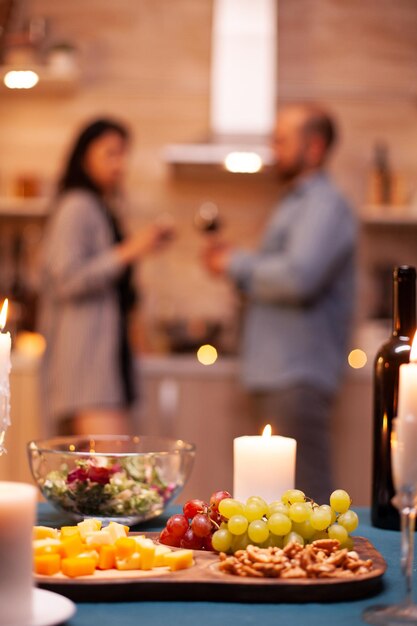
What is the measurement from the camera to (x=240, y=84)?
398 centimetres

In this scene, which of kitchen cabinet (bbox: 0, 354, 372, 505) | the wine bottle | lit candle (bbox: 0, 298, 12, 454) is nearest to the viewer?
lit candle (bbox: 0, 298, 12, 454)

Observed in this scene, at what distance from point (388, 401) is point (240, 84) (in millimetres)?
2807

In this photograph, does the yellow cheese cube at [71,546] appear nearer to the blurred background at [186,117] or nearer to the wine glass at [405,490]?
the wine glass at [405,490]

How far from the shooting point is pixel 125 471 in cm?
124

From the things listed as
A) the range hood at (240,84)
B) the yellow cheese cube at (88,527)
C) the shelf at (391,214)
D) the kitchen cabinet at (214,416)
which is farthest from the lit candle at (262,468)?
the shelf at (391,214)

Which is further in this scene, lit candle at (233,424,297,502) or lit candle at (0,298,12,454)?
lit candle at (233,424,297,502)

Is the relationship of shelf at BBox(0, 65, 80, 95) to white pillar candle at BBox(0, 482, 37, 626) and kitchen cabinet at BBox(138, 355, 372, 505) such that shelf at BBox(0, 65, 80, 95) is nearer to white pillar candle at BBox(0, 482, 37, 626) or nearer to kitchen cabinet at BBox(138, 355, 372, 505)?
kitchen cabinet at BBox(138, 355, 372, 505)

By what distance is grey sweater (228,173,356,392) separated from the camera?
306 centimetres

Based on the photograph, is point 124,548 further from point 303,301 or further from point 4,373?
point 303,301

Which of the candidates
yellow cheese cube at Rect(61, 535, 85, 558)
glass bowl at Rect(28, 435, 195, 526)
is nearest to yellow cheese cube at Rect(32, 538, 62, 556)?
yellow cheese cube at Rect(61, 535, 85, 558)

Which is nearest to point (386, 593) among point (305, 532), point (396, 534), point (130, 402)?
point (305, 532)

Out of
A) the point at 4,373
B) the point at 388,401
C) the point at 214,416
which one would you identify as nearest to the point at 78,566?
the point at 4,373

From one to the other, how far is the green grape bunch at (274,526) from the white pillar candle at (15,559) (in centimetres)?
26

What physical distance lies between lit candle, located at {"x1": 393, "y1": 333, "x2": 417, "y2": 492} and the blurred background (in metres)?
3.22
